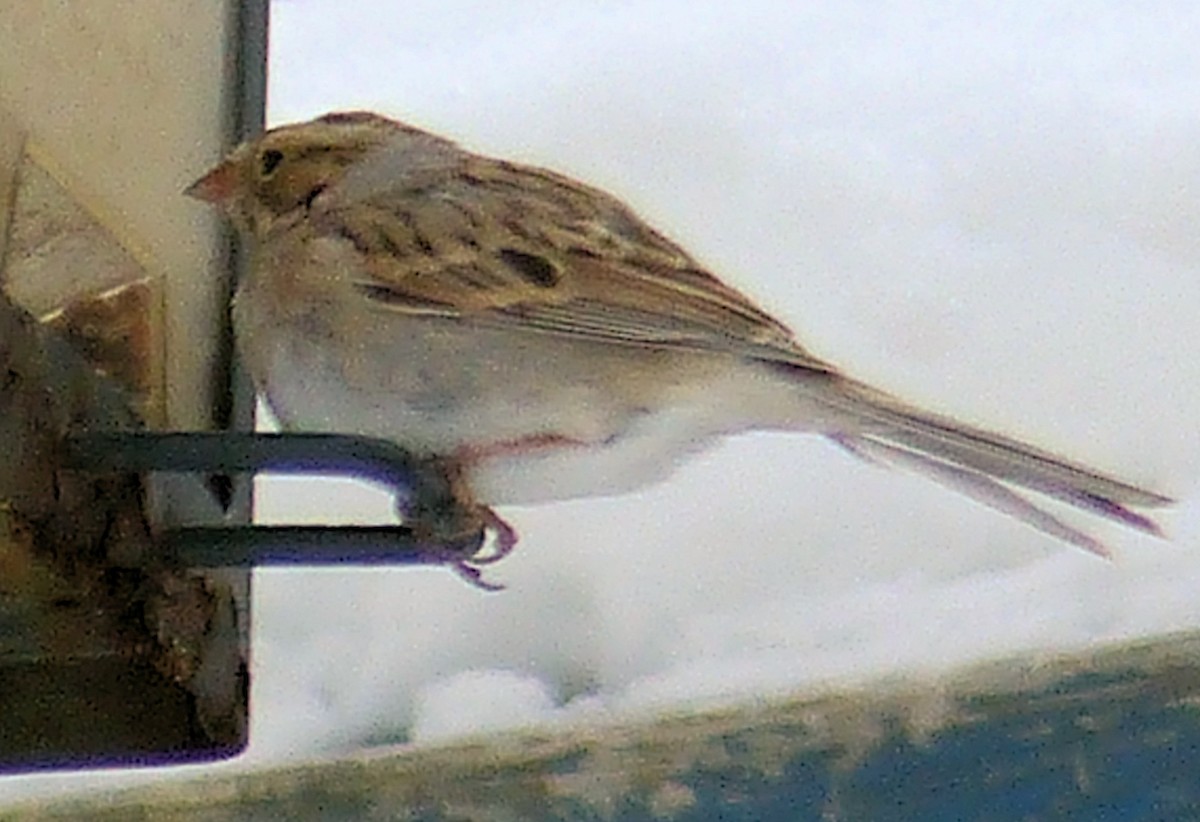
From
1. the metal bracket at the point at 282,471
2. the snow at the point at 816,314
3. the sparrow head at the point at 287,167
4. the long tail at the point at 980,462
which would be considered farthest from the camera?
the snow at the point at 816,314

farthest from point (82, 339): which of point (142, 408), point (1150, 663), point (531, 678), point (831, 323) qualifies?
point (831, 323)

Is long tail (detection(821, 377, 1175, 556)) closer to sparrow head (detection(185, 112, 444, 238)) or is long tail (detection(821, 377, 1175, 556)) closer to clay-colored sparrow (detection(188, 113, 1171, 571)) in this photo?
clay-colored sparrow (detection(188, 113, 1171, 571))

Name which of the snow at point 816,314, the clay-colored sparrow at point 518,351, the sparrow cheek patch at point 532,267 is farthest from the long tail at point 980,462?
A: the snow at point 816,314

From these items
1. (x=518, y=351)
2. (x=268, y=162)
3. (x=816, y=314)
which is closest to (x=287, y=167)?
(x=268, y=162)

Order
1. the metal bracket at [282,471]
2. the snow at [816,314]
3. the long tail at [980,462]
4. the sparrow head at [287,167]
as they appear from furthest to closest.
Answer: the snow at [816,314] < the sparrow head at [287,167] < the long tail at [980,462] < the metal bracket at [282,471]

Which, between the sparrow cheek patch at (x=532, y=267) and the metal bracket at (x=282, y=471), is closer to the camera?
the metal bracket at (x=282, y=471)

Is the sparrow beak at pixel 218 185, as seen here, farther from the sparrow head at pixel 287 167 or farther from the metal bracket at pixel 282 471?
the metal bracket at pixel 282 471

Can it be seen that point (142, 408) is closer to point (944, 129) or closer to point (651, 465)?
point (651, 465)
